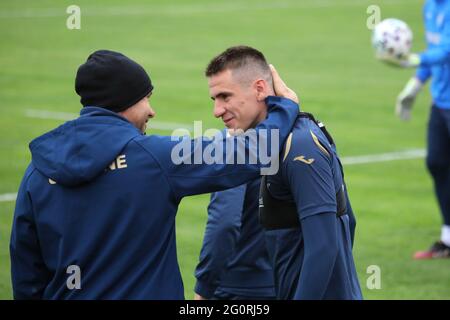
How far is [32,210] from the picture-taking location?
4.88m

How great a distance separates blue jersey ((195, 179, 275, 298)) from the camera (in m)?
6.78

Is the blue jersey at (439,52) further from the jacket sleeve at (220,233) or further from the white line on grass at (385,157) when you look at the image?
the jacket sleeve at (220,233)

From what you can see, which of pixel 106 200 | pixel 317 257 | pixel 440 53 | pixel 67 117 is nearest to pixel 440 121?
pixel 440 53

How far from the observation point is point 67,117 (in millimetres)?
19203

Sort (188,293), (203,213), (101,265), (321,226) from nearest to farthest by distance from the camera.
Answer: (101,265) → (321,226) → (188,293) → (203,213)

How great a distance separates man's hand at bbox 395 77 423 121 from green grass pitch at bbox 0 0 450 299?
4.57 feet

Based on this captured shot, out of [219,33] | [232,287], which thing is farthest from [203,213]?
[219,33]

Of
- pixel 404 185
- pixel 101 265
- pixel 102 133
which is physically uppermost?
pixel 102 133

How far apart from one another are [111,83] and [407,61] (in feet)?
23.9

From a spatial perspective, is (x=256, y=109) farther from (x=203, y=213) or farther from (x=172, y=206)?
(x=203, y=213)

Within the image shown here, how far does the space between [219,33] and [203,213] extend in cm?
1806
